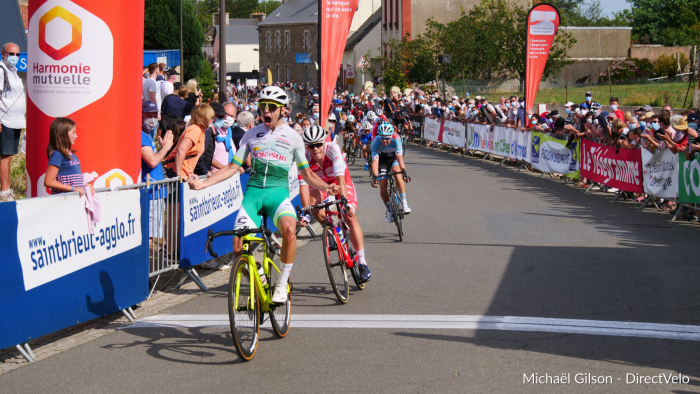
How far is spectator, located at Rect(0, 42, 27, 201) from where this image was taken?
1038 cm

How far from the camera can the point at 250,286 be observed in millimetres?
6016

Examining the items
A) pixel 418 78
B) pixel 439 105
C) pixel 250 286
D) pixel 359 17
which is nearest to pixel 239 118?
pixel 250 286

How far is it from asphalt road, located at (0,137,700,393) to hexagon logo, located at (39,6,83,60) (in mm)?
3189

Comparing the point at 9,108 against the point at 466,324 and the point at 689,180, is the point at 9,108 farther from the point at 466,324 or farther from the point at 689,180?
the point at 689,180

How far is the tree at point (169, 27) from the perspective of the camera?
48.9 metres

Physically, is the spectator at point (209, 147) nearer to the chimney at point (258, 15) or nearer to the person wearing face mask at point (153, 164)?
the person wearing face mask at point (153, 164)

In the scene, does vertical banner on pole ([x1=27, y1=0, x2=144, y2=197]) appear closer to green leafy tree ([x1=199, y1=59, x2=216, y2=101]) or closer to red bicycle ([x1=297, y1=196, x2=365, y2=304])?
red bicycle ([x1=297, y1=196, x2=365, y2=304])

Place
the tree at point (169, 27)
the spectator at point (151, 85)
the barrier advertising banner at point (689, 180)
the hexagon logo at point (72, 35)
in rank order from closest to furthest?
the hexagon logo at point (72, 35) < the barrier advertising banner at point (689, 180) < the spectator at point (151, 85) < the tree at point (169, 27)

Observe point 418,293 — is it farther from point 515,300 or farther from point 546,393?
point 546,393

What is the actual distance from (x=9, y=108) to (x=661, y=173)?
11460mm

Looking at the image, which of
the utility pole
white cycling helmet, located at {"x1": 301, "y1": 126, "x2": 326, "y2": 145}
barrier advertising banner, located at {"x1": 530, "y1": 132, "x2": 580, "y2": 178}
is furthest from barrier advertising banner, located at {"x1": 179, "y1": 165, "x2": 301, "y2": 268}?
the utility pole

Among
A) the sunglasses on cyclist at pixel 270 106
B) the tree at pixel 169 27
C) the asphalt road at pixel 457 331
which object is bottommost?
the asphalt road at pixel 457 331

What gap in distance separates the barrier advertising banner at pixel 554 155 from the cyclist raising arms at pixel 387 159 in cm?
801

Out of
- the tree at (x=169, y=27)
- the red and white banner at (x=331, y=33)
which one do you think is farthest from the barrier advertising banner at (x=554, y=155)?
the tree at (x=169, y=27)
